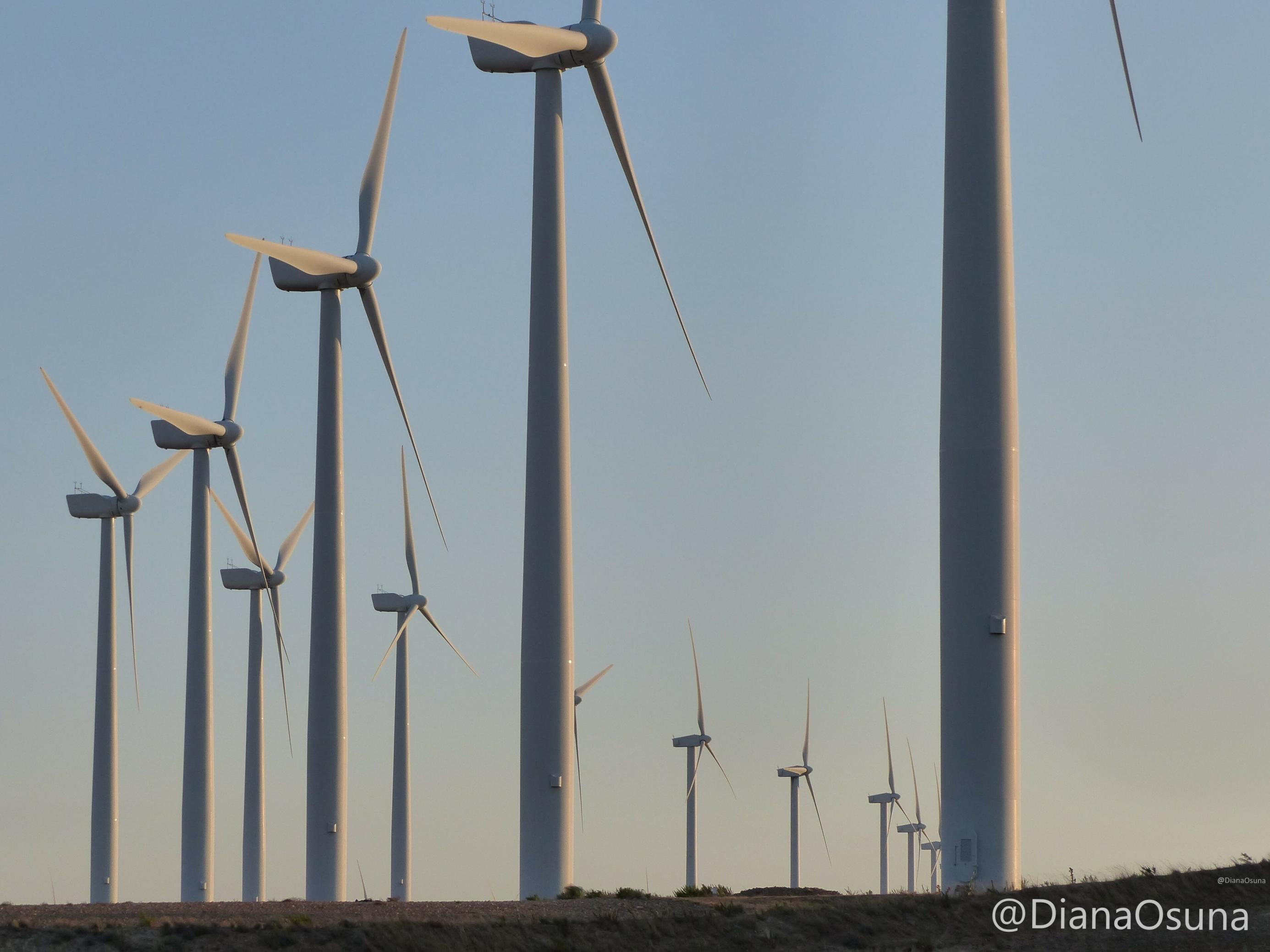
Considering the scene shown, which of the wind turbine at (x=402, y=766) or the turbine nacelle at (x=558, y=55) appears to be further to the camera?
the wind turbine at (x=402, y=766)

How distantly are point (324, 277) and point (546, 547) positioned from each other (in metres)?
20.2

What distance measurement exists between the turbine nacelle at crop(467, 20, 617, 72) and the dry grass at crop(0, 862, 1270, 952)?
2565 centimetres

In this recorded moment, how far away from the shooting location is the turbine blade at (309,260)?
62.9 metres

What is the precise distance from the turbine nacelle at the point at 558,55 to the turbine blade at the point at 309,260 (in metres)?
11.6

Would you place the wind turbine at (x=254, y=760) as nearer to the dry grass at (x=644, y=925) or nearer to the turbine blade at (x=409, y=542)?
the turbine blade at (x=409, y=542)

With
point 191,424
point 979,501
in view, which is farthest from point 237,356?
point 979,501

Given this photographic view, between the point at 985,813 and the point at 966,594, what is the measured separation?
4.35 meters

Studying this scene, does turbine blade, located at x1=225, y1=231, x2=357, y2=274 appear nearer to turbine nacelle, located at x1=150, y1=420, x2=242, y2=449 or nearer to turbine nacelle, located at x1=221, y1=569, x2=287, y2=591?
turbine nacelle, located at x1=150, y1=420, x2=242, y2=449

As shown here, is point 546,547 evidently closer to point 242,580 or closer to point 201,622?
point 201,622

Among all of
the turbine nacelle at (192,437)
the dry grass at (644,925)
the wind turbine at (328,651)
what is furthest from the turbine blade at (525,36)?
the turbine nacelle at (192,437)

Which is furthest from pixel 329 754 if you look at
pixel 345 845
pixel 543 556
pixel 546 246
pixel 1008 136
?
pixel 1008 136

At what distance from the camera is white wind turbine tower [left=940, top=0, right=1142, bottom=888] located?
3678 cm

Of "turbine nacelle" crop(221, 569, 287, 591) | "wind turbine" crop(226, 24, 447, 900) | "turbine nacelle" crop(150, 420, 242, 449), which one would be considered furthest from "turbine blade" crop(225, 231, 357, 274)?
"turbine nacelle" crop(221, 569, 287, 591)

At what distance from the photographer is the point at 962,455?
122ft
